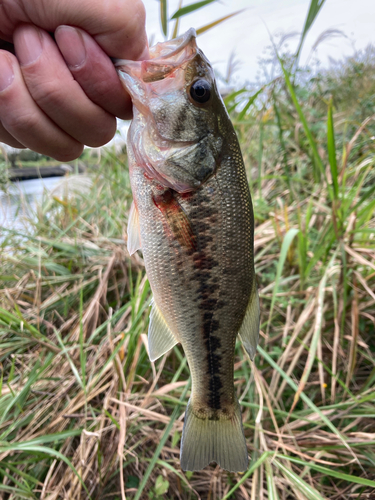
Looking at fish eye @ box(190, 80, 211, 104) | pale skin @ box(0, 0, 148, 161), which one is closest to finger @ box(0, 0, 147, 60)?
pale skin @ box(0, 0, 148, 161)

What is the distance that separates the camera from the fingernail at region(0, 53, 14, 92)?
2.99ft

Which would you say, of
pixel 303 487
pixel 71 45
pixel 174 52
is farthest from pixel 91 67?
pixel 303 487

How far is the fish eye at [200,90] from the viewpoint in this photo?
1.08m

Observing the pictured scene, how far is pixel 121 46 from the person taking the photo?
38.8 inches

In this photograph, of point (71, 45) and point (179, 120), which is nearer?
point (71, 45)

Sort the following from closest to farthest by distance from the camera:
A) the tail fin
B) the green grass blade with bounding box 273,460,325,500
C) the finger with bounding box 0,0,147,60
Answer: the finger with bounding box 0,0,147,60 → the tail fin → the green grass blade with bounding box 273,460,325,500

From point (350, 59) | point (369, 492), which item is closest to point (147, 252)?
point (369, 492)

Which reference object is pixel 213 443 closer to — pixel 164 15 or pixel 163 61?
pixel 163 61

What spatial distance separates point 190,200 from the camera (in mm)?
1099

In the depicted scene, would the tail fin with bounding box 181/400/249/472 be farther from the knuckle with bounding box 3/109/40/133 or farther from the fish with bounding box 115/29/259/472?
the knuckle with bounding box 3/109/40/133

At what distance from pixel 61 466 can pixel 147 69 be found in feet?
6.41

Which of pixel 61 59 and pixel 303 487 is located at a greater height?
pixel 61 59

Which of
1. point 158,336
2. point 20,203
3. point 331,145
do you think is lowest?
point 158,336

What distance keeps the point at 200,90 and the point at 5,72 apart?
590mm
